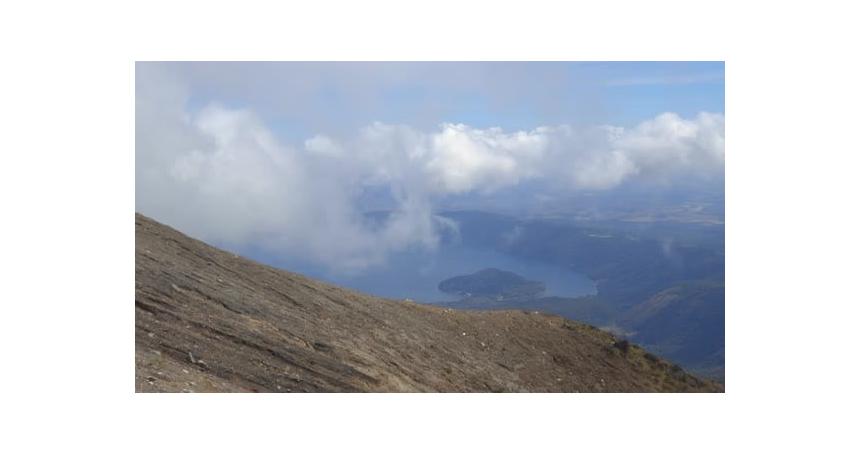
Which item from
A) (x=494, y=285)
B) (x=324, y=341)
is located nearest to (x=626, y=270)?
(x=494, y=285)

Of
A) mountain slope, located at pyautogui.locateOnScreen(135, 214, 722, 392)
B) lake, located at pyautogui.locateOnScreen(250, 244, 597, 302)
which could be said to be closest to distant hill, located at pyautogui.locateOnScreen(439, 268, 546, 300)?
lake, located at pyautogui.locateOnScreen(250, 244, 597, 302)

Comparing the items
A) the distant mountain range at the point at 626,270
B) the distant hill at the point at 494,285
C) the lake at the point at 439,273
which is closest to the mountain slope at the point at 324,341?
the distant mountain range at the point at 626,270

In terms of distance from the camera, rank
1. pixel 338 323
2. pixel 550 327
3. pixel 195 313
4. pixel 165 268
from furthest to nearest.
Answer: pixel 550 327 < pixel 338 323 < pixel 165 268 < pixel 195 313

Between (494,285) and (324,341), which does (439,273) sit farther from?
(324,341)

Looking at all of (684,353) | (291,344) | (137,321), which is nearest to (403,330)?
(291,344)

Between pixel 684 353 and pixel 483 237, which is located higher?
pixel 483 237
